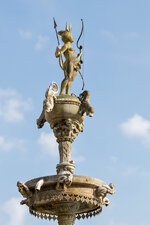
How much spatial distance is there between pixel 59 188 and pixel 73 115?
3.75 m

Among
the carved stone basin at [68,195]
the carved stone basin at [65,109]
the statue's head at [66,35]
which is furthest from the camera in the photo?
the statue's head at [66,35]

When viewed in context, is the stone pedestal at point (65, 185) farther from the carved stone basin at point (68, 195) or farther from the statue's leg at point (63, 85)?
the statue's leg at point (63, 85)

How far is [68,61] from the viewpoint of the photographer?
27.8m

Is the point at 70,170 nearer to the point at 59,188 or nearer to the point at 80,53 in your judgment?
the point at 59,188

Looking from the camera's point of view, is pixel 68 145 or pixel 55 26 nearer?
pixel 68 145

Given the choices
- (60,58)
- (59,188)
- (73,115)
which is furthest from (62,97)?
(59,188)

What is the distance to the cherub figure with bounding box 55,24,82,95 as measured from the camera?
27.6 metres

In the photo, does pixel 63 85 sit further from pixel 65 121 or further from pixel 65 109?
pixel 65 121

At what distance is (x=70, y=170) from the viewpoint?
79.7 feet

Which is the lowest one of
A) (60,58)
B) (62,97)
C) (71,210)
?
(71,210)

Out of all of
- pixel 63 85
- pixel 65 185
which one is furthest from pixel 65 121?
pixel 65 185

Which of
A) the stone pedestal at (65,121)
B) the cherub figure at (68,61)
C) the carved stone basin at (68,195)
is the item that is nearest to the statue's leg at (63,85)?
the cherub figure at (68,61)

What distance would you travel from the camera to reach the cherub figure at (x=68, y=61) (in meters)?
27.6

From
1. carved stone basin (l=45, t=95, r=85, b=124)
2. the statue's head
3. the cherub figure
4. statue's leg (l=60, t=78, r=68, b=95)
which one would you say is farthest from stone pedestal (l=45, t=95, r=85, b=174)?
the statue's head
